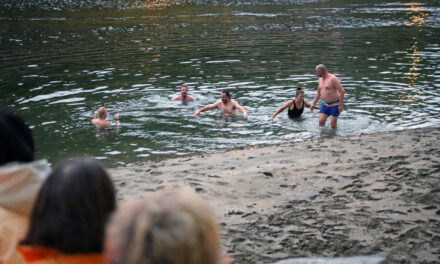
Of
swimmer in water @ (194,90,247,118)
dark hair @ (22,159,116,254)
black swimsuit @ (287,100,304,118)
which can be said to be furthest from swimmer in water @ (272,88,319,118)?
dark hair @ (22,159,116,254)

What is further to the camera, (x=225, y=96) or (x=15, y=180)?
(x=225, y=96)

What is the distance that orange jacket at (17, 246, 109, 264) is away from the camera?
2.27 metres

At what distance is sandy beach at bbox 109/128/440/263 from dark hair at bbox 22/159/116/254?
3282 mm

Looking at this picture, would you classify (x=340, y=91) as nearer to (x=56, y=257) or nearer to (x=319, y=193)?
(x=319, y=193)

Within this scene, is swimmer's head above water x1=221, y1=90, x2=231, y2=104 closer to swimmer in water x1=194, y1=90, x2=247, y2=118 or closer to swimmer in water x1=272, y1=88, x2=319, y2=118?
swimmer in water x1=194, y1=90, x2=247, y2=118

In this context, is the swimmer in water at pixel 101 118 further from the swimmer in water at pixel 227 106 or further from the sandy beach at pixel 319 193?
the sandy beach at pixel 319 193

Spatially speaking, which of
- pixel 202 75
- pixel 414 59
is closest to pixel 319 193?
pixel 202 75

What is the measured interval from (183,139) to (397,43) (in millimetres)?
18856

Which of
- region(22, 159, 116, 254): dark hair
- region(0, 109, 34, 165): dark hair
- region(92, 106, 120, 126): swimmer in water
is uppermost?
region(0, 109, 34, 165): dark hair

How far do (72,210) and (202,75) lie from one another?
57.1 feet

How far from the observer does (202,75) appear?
19406mm

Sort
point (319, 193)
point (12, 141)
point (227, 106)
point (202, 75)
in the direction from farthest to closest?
point (202, 75)
point (227, 106)
point (319, 193)
point (12, 141)

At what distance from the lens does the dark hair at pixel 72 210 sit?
2223 millimetres

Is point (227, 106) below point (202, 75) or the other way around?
below
